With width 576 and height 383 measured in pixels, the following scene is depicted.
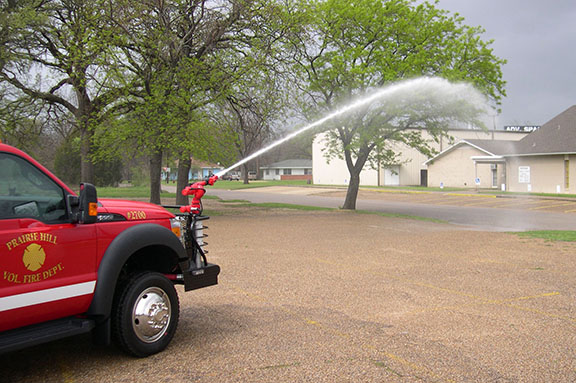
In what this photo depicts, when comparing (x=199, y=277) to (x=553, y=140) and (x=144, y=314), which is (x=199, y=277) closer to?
(x=144, y=314)

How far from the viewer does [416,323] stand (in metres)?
6.16

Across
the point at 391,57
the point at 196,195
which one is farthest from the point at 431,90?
the point at 196,195

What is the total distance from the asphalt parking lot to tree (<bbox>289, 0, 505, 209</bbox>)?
1047 centimetres

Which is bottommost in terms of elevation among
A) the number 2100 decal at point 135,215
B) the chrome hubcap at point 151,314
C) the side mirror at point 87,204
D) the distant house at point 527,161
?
the chrome hubcap at point 151,314

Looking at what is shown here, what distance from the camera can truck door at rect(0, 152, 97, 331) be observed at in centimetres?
395

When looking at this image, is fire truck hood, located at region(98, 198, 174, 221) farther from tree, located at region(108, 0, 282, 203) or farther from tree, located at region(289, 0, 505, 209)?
tree, located at region(289, 0, 505, 209)

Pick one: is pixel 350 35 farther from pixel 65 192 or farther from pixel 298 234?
pixel 65 192

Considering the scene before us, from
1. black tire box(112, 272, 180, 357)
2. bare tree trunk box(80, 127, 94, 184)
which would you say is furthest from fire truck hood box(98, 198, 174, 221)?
bare tree trunk box(80, 127, 94, 184)

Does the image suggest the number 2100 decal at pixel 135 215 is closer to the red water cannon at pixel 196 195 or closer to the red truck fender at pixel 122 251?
the red truck fender at pixel 122 251

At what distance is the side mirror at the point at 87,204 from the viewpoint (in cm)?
432

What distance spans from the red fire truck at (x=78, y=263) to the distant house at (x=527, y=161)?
35.9 metres

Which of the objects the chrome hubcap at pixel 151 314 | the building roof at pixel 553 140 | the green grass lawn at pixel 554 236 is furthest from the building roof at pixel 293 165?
the chrome hubcap at pixel 151 314

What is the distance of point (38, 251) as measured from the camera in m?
4.12

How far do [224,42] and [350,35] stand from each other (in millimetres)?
5401
